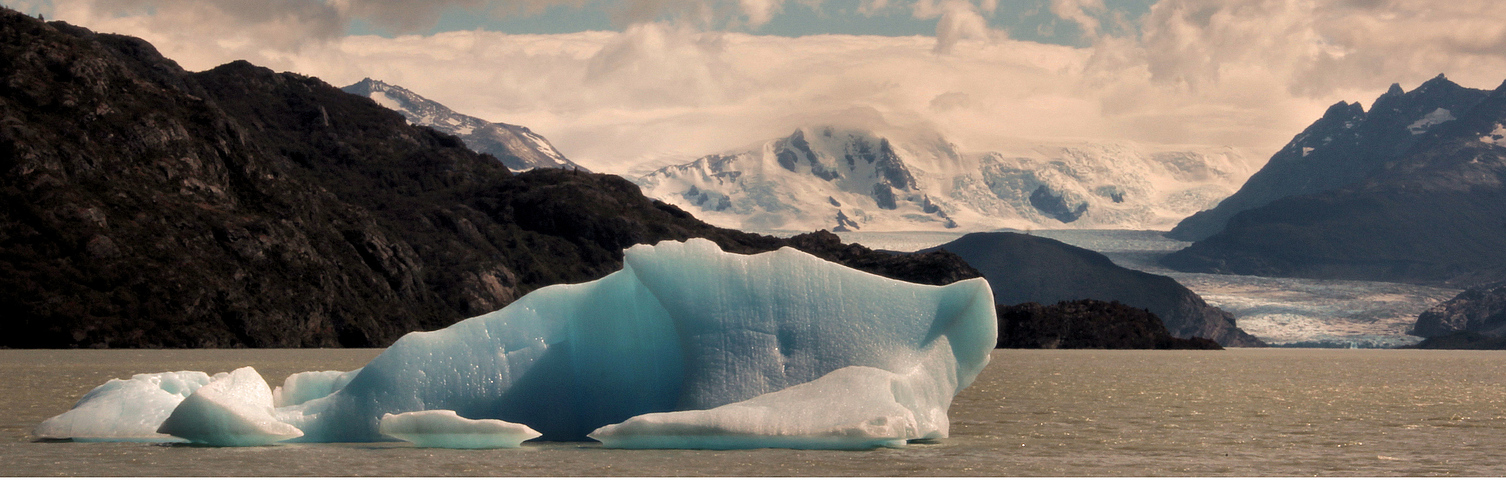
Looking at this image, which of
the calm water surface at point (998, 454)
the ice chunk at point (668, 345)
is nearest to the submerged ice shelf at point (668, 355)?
the ice chunk at point (668, 345)

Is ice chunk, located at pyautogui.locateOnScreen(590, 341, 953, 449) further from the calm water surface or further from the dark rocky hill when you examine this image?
the dark rocky hill

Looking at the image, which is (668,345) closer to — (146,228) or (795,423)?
A: (795,423)

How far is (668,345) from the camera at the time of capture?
2305 centimetres

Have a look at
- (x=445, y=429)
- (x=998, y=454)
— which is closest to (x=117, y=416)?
(x=445, y=429)

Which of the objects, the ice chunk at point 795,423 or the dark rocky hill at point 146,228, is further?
the dark rocky hill at point 146,228

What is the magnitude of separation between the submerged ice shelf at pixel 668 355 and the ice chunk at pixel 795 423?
0.32 ft

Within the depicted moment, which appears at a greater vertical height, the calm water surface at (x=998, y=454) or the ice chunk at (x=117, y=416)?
the ice chunk at (x=117, y=416)

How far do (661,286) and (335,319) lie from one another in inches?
5987

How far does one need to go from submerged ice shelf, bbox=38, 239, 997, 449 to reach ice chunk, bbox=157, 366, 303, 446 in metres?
0.02

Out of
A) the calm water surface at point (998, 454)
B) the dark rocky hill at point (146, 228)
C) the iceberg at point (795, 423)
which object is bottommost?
the calm water surface at point (998, 454)

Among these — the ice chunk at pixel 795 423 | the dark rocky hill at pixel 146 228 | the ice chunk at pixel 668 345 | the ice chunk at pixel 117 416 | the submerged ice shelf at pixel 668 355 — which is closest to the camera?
the ice chunk at pixel 795 423

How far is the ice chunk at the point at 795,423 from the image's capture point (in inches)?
787

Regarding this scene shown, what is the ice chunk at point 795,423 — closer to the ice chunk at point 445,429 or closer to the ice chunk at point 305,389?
the ice chunk at point 445,429
